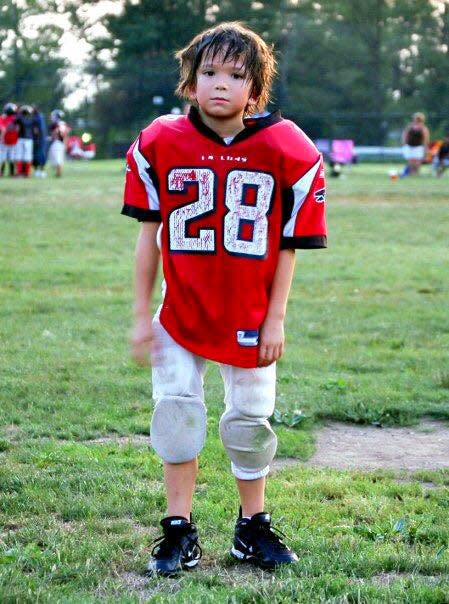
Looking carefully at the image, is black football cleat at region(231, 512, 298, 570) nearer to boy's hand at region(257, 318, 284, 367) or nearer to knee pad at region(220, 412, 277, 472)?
knee pad at region(220, 412, 277, 472)

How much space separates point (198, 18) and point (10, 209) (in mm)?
46620

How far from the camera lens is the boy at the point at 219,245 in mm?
3580

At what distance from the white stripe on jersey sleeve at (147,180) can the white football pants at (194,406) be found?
378 mm

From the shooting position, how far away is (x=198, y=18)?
6262 cm

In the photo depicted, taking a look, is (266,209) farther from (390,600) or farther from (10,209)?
(10,209)

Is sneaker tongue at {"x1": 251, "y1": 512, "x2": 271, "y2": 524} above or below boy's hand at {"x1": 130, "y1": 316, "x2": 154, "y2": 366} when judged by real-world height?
below

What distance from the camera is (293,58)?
63.9m

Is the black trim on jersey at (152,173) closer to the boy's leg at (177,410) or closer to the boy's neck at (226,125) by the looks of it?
the boy's neck at (226,125)

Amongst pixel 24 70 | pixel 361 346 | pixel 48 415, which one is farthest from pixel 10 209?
pixel 24 70

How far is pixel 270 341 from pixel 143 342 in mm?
414

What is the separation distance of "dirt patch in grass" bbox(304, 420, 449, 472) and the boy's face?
2.08m

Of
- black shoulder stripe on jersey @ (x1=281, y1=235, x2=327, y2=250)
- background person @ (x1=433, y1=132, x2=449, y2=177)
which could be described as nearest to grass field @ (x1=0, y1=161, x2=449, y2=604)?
black shoulder stripe on jersey @ (x1=281, y1=235, x2=327, y2=250)

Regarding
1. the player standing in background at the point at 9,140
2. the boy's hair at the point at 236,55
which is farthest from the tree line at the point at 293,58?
the boy's hair at the point at 236,55

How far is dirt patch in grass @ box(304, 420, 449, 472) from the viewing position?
5.16 m
